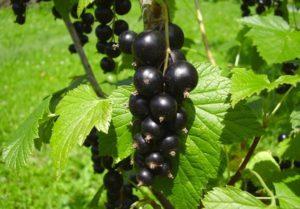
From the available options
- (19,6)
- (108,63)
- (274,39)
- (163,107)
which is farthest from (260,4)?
(163,107)

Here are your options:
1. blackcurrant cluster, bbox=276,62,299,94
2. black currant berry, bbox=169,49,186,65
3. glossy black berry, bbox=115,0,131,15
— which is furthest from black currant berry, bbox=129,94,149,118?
blackcurrant cluster, bbox=276,62,299,94

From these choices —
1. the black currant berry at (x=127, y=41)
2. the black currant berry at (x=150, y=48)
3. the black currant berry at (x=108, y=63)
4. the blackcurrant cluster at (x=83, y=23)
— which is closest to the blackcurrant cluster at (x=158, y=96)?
the black currant berry at (x=150, y=48)

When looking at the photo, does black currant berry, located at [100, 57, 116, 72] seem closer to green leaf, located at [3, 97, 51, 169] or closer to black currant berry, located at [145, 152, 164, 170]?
green leaf, located at [3, 97, 51, 169]

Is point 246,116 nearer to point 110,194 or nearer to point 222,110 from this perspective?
point 222,110

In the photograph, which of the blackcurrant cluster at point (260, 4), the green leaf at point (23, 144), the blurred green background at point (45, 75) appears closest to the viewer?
the green leaf at point (23, 144)

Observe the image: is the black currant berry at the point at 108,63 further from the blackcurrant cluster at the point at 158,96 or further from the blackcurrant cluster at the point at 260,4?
the blackcurrant cluster at the point at 260,4

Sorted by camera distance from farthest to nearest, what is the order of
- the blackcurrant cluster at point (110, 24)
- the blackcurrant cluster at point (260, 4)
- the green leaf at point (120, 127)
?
1. the blackcurrant cluster at point (260, 4)
2. the blackcurrant cluster at point (110, 24)
3. the green leaf at point (120, 127)
